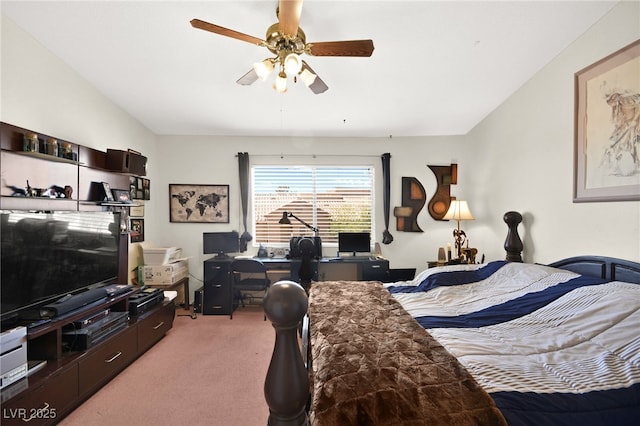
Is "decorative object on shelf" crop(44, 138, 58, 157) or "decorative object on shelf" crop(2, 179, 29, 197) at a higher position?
"decorative object on shelf" crop(44, 138, 58, 157)

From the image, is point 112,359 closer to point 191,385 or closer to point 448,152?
point 191,385

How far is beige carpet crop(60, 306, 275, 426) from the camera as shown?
68.7 inches

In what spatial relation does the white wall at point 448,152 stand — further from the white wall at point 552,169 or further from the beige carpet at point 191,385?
the beige carpet at point 191,385

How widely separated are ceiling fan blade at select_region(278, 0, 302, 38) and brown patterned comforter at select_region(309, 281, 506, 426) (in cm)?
161

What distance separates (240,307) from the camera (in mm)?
3795

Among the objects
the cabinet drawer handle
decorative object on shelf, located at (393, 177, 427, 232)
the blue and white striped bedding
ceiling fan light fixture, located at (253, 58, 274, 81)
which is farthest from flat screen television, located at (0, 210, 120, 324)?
decorative object on shelf, located at (393, 177, 427, 232)

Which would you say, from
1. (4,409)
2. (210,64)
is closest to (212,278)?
(4,409)

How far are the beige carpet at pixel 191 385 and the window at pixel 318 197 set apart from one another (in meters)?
1.61

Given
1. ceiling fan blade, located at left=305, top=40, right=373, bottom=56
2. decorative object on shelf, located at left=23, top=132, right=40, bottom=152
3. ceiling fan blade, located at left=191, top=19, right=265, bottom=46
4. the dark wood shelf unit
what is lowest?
the dark wood shelf unit

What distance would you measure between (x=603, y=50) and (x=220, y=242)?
13.4 feet

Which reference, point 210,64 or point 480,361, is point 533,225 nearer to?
point 480,361

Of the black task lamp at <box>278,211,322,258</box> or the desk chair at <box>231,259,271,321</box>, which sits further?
the black task lamp at <box>278,211,322,258</box>

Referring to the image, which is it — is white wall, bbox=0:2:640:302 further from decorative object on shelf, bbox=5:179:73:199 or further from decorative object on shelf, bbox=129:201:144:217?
decorative object on shelf, bbox=5:179:73:199

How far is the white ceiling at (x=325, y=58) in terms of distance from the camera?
6.20 feet
